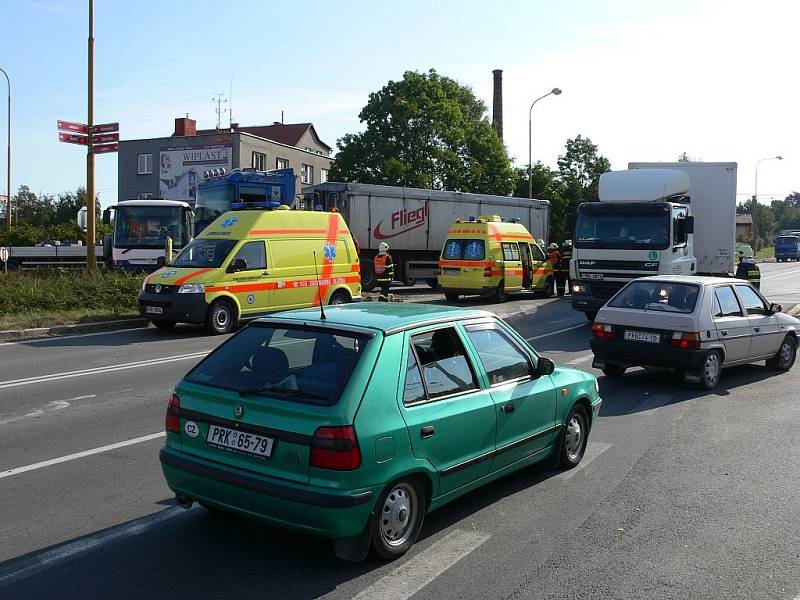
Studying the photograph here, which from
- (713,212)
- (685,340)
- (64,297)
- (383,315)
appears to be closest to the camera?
(383,315)

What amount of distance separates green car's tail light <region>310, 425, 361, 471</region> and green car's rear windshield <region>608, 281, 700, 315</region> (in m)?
7.07

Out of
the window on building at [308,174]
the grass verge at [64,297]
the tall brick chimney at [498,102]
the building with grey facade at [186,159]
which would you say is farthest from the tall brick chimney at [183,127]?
the grass verge at [64,297]

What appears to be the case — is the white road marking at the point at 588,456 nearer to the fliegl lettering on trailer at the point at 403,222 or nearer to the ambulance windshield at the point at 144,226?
the ambulance windshield at the point at 144,226

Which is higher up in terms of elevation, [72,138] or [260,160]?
[260,160]

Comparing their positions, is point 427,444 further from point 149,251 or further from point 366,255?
point 366,255

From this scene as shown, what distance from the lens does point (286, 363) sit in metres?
4.82

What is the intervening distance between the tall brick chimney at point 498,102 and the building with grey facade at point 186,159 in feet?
47.2

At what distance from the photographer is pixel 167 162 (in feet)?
178

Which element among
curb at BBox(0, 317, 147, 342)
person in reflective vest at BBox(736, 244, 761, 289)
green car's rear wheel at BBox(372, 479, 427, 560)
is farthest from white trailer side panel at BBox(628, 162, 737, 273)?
green car's rear wheel at BBox(372, 479, 427, 560)

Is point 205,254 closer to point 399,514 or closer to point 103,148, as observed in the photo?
point 103,148

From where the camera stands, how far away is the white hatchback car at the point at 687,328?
9891 millimetres

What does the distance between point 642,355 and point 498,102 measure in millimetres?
52628

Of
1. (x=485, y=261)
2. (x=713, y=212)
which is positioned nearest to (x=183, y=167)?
(x=485, y=261)

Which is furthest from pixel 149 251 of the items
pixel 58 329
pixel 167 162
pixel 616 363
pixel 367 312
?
pixel 167 162
